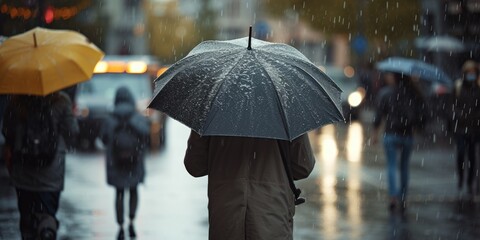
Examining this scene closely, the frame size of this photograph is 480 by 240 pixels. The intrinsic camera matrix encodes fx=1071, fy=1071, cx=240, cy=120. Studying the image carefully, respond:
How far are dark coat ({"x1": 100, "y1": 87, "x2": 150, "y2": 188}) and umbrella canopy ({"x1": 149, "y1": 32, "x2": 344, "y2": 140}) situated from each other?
449 centimetres

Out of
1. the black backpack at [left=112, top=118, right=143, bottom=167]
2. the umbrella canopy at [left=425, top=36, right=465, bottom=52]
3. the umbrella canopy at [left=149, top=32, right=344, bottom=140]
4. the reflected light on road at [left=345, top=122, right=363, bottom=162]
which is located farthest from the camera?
the umbrella canopy at [left=425, top=36, right=465, bottom=52]

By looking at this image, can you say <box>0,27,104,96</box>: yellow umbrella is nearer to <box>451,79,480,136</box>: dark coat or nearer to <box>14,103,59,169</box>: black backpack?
<box>14,103,59,169</box>: black backpack

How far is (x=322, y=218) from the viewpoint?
1185cm

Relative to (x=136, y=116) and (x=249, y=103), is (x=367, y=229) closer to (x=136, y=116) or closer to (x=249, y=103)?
(x=136, y=116)

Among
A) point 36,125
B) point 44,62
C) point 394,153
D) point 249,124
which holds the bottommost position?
point 394,153

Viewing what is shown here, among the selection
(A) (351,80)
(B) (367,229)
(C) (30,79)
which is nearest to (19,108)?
(C) (30,79)

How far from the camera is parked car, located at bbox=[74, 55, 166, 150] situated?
23.0m

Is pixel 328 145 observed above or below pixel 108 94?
below

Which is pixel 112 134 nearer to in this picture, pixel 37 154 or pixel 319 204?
pixel 37 154

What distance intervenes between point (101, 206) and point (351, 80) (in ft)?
80.1

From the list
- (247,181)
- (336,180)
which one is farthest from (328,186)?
(247,181)

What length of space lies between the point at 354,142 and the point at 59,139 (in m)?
17.2

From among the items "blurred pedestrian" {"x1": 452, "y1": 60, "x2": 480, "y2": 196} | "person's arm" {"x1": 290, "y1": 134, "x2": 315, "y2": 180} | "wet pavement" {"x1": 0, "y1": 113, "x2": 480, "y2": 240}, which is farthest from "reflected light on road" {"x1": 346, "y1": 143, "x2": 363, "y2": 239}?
"person's arm" {"x1": 290, "y1": 134, "x2": 315, "y2": 180}

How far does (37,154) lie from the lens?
8336 millimetres
